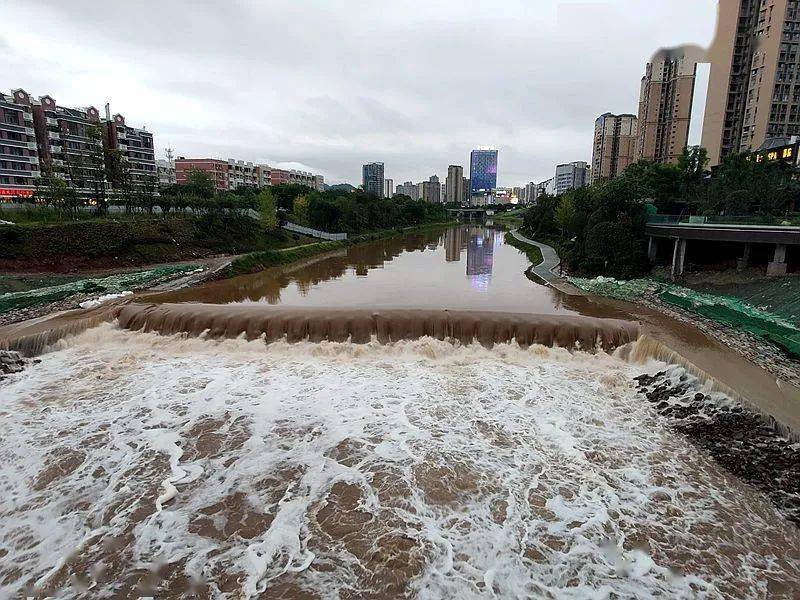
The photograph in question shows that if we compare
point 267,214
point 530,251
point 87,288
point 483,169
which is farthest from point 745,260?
point 483,169

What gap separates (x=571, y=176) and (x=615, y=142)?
178 ft

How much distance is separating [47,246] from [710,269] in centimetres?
3342

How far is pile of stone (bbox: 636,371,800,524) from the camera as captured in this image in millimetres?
7055

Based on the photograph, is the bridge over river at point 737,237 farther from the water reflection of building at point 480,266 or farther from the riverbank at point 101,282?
the riverbank at point 101,282

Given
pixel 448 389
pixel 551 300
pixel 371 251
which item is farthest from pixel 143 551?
pixel 371 251

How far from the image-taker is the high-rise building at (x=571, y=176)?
136475mm

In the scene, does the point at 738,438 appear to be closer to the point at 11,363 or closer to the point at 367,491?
the point at 367,491

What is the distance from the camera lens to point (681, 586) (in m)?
5.44

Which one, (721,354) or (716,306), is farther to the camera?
(716,306)

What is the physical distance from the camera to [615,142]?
91812mm

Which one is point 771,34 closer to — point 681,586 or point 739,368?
point 739,368

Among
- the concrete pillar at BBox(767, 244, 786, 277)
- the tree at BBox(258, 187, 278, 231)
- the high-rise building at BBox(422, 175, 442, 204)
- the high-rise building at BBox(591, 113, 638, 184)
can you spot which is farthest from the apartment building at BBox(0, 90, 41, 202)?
the high-rise building at BBox(422, 175, 442, 204)

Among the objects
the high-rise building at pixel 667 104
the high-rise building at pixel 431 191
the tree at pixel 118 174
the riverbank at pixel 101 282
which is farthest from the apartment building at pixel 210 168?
the high-rise building at pixel 431 191

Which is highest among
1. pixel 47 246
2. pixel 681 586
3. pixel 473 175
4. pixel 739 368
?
pixel 473 175
